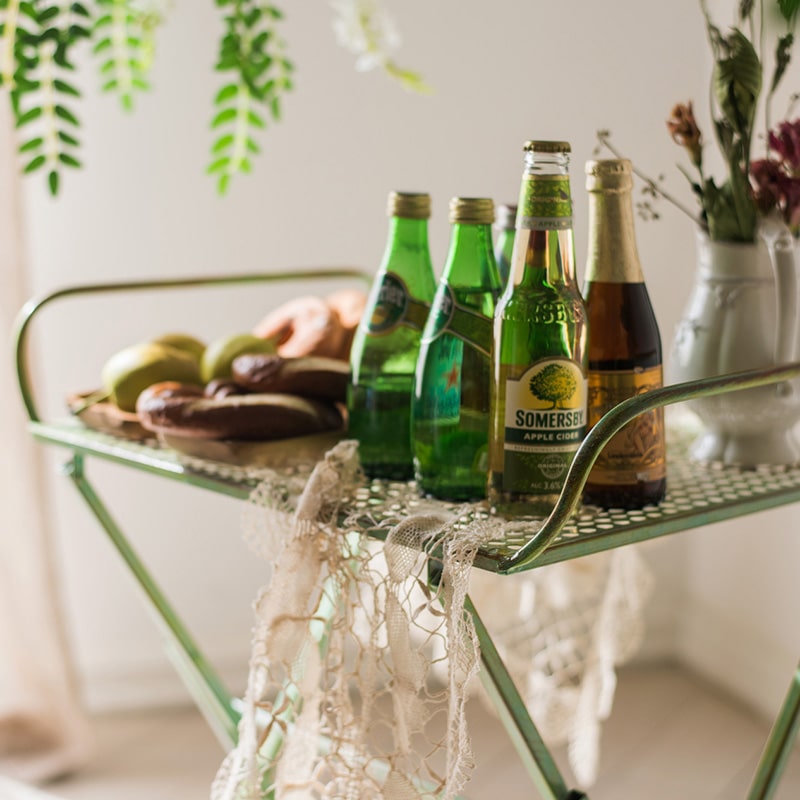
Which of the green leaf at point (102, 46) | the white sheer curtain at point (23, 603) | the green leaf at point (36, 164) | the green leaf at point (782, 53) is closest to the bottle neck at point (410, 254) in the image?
the green leaf at point (782, 53)

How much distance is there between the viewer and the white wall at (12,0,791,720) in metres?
1.96

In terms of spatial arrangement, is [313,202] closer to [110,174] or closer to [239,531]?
[110,174]

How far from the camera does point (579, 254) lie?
845mm

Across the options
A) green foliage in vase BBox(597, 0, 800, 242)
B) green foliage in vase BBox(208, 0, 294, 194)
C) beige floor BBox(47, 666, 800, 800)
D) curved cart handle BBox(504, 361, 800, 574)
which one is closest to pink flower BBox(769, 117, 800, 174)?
green foliage in vase BBox(597, 0, 800, 242)

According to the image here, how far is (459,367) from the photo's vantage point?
85 centimetres

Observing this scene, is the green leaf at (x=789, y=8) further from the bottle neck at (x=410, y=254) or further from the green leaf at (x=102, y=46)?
the green leaf at (x=102, y=46)

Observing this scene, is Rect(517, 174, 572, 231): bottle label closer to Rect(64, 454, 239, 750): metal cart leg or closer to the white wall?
Rect(64, 454, 239, 750): metal cart leg

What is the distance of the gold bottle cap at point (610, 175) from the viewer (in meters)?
0.84

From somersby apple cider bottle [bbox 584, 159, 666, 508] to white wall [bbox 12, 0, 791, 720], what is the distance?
1.05m

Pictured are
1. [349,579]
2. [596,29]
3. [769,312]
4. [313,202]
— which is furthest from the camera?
[313,202]

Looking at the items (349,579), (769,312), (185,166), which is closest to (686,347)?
(769,312)

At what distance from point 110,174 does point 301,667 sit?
54.2 inches

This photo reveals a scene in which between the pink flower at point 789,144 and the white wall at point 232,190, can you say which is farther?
the white wall at point 232,190

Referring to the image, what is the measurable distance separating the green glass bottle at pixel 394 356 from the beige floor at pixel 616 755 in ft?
3.46
